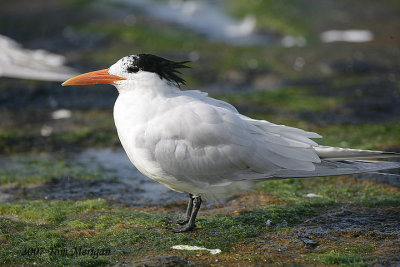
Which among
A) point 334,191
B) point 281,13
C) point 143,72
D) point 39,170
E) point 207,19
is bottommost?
point 39,170

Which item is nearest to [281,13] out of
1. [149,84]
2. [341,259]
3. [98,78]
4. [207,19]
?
[207,19]

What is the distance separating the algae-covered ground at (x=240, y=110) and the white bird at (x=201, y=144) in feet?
1.88

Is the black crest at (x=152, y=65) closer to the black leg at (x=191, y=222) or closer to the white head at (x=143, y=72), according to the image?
the white head at (x=143, y=72)

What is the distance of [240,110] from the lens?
10.9 meters

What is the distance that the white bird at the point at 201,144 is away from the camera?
529 cm

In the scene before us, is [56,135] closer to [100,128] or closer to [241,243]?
[100,128]

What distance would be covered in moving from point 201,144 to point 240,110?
5.62 m

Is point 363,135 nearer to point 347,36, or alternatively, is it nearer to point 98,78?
point 98,78

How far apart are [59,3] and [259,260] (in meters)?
17.5

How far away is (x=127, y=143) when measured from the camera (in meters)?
5.40

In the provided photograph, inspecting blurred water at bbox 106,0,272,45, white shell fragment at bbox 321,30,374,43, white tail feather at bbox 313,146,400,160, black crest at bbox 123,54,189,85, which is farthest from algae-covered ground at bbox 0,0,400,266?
black crest at bbox 123,54,189,85

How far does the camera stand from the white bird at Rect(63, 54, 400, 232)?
5289mm

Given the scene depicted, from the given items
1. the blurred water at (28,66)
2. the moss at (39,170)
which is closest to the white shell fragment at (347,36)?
the blurred water at (28,66)

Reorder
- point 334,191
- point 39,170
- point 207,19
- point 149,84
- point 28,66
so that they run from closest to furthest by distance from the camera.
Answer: point 149,84 < point 334,191 < point 39,170 < point 28,66 < point 207,19
